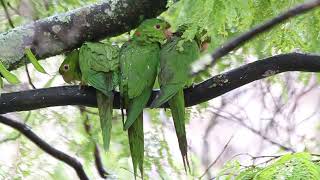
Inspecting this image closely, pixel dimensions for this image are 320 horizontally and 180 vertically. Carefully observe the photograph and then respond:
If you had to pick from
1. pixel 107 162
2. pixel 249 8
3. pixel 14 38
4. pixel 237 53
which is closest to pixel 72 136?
pixel 107 162

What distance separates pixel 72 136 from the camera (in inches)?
80.3

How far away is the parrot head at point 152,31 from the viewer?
1.18 metres

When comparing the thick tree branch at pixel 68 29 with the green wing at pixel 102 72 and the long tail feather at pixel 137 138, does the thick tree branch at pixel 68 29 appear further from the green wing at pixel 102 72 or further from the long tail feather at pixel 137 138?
the long tail feather at pixel 137 138

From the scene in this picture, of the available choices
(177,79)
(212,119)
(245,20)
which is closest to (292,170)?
(245,20)

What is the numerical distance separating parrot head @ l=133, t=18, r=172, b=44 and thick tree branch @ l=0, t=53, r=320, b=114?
0.13m

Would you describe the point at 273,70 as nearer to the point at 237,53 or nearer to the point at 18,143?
the point at 237,53

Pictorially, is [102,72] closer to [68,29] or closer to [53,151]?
[68,29]

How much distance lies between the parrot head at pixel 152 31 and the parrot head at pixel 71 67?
149 millimetres

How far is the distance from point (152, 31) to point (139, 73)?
0.11 m

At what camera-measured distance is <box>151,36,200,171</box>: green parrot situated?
1070 millimetres

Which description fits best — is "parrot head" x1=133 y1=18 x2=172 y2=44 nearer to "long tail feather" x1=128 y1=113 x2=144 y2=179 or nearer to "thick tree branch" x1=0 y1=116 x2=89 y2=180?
"long tail feather" x1=128 y1=113 x2=144 y2=179

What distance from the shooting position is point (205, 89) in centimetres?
108

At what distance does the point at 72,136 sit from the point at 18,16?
0.50m

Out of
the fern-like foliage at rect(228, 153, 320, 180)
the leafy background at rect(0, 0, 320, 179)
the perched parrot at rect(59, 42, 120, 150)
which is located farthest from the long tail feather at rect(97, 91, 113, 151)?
the fern-like foliage at rect(228, 153, 320, 180)
